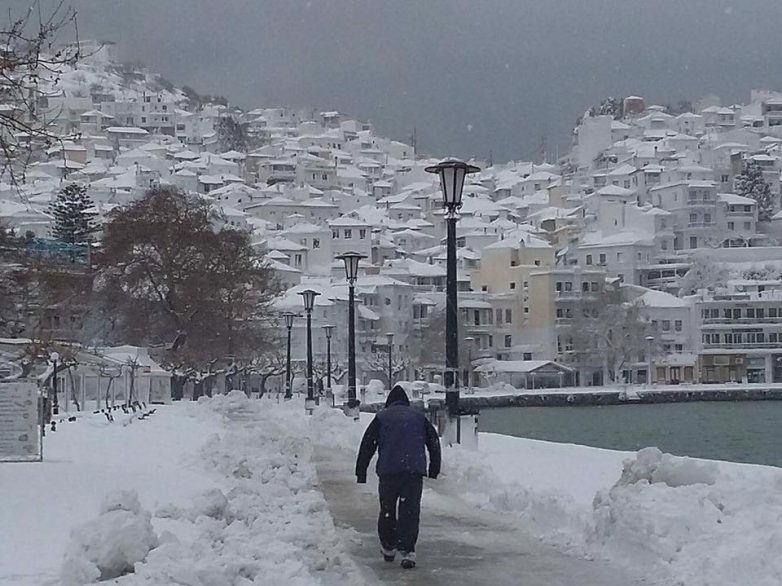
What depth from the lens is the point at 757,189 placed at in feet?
534

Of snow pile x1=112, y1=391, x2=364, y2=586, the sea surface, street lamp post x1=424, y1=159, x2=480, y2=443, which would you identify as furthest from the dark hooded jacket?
the sea surface

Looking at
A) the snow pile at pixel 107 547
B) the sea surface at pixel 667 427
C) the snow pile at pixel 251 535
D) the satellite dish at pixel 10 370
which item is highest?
the satellite dish at pixel 10 370

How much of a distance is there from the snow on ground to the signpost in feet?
1.18

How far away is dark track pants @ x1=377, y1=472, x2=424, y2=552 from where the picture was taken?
10375mm

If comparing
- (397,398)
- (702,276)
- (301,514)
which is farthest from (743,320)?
(397,398)

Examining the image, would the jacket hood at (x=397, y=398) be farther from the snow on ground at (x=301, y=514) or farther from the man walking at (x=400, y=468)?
the snow on ground at (x=301, y=514)

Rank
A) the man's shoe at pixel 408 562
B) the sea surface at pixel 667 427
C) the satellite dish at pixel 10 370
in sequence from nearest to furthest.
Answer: the man's shoe at pixel 408 562 < the satellite dish at pixel 10 370 < the sea surface at pixel 667 427

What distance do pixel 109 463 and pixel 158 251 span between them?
1583 inches

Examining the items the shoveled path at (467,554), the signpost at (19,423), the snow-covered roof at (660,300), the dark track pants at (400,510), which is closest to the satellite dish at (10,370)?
the signpost at (19,423)

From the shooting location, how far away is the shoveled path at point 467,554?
9680 mm

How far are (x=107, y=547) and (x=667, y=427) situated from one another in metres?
62.1

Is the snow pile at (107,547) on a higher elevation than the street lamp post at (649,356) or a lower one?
lower

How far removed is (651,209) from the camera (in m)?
142

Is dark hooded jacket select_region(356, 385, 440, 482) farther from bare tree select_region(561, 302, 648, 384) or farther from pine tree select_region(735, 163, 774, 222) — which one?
pine tree select_region(735, 163, 774, 222)
